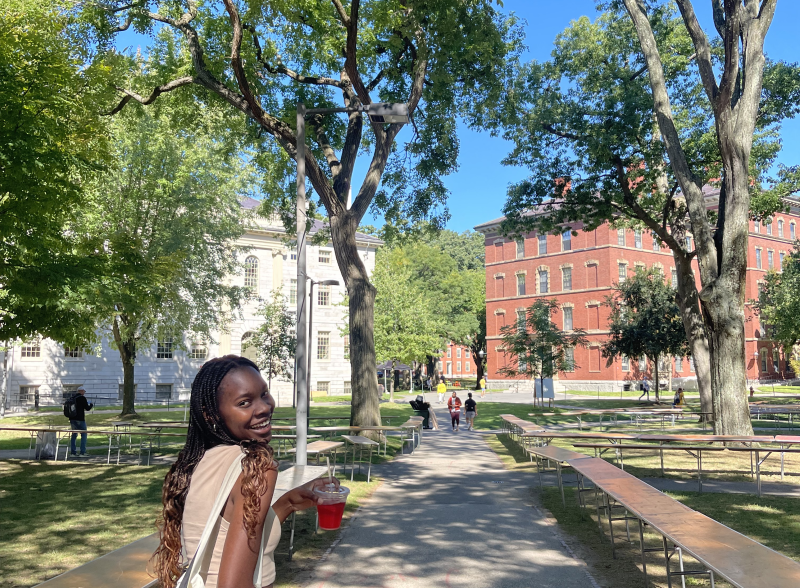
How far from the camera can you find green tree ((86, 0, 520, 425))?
49.2 feet

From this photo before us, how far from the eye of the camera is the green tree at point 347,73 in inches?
590

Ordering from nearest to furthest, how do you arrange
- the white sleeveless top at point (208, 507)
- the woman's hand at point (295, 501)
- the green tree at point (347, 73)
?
the white sleeveless top at point (208, 507) < the woman's hand at point (295, 501) < the green tree at point (347, 73)

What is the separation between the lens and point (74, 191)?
1180 centimetres

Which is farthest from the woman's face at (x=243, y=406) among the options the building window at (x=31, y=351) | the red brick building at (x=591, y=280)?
the red brick building at (x=591, y=280)

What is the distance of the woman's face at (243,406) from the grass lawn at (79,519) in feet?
14.8

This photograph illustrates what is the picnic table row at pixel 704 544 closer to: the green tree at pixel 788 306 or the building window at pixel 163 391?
the green tree at pixel 788 306

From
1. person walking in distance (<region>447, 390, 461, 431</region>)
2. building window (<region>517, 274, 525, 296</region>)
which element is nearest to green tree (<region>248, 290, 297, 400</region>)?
person walking in distance (<region>447, 390, 461, 431</region>)

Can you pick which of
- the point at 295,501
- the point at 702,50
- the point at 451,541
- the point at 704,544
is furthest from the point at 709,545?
the point at 702,50

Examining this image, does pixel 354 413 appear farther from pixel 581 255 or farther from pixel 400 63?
pixel 581 255

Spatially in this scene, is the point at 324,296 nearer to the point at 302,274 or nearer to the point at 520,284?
the point at 520,284

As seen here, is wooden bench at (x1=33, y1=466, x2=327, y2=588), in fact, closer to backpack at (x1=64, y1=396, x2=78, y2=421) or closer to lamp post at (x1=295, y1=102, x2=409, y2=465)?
lamp post at (x1=295, y1=102, x2=409, y2=465)

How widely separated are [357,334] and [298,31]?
7.66 meters

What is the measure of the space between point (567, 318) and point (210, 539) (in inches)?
2322

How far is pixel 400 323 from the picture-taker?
51.5m
